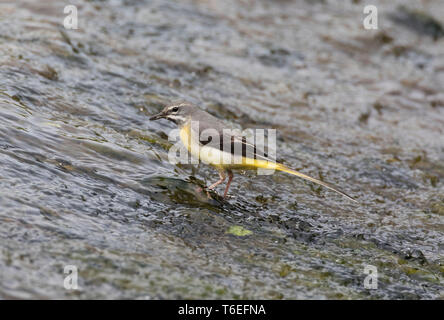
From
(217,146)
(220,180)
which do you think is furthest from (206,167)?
(217,146)

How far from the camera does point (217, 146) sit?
7.58 m

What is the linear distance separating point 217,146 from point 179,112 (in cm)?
108

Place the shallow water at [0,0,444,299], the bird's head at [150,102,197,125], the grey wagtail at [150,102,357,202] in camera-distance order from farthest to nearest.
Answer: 1. the bird's head at [150,102,197,125]
2. the grey wagtail at [150,102,357,202]
3. the shallow water at [0,0,444,299]

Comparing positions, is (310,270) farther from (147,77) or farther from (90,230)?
(147,77)

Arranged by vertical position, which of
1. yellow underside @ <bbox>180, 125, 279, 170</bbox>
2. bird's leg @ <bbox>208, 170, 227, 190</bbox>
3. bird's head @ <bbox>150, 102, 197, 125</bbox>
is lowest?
bird's leg @ <bbox>208, 170, 227, 190</bbox>

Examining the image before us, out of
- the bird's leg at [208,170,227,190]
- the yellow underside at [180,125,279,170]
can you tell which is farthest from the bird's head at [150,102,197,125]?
the bird's leg at [208,170,227,190]

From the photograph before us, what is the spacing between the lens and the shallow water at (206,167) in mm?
5633

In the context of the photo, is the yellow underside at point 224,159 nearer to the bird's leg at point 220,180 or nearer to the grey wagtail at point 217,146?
the grey wagtail at point 217,146

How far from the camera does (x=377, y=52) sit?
16312 millimetres

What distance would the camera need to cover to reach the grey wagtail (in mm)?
7359

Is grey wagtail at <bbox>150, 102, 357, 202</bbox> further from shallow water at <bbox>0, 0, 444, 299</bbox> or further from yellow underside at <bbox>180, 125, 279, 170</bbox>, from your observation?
shallow water at <bbox>0, 0, 444, 299</bbox>

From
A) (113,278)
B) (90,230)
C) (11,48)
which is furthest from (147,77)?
(113,278)

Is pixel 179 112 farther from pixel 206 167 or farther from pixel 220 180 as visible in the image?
pixel 220 180
